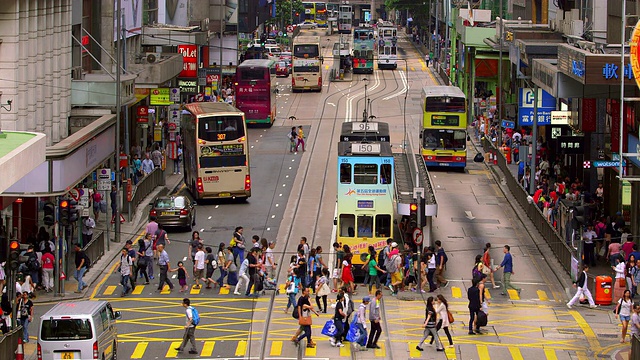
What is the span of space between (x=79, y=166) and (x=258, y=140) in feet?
111

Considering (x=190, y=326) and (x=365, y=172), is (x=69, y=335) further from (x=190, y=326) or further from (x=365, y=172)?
(x=365, y=172)

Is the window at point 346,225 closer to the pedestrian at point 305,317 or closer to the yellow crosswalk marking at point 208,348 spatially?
the pedestrian at point 305,317

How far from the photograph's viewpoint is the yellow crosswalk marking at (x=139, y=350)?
30.9 m

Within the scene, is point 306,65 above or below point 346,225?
above

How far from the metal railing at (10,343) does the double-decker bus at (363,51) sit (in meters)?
86.4

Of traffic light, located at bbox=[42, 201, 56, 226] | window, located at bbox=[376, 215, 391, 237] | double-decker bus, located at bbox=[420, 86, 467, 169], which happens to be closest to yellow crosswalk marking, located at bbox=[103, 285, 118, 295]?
traffic light, located at bbox=[42, 201, 56, 226]

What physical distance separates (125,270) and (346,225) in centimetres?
716

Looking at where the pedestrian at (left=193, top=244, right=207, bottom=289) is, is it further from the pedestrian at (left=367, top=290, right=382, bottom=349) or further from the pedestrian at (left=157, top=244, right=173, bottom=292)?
the pedestrian at (left=367, top=290, right=382, bottom=349)

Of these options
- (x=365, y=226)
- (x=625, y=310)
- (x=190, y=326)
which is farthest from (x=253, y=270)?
(x=625, y=310)

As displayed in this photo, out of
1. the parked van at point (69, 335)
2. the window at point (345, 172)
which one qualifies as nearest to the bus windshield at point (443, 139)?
the window at point (345, 172)

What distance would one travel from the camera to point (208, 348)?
104 feet

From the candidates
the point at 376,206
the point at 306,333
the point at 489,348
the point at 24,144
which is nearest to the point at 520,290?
the point at 376,206

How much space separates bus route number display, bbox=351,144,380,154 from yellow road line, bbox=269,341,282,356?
32.2 feet

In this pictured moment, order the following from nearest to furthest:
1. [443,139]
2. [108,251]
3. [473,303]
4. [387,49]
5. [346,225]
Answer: [473,303] → [346,225] → [108,251] → [443,139] → [387,49]
